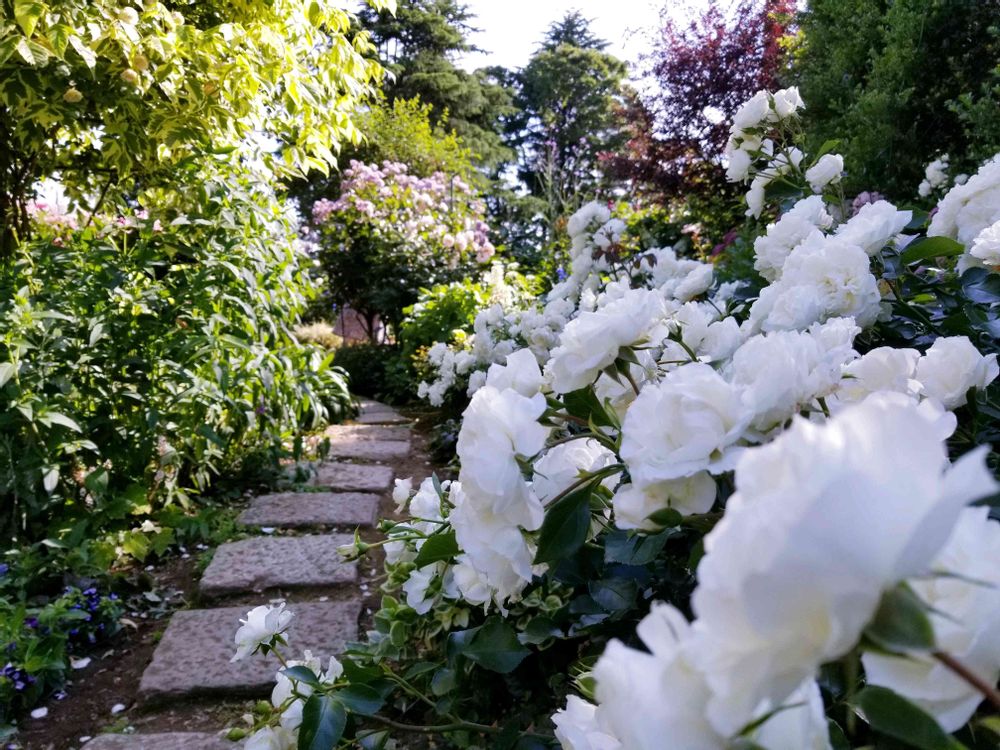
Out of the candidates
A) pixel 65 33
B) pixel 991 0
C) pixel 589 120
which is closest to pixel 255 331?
pixel 65 33

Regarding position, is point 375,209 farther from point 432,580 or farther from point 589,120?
point 589,120

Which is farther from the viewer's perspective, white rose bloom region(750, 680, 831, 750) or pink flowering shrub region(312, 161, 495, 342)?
pink flowering shrub region(312, 161, 495, 342)

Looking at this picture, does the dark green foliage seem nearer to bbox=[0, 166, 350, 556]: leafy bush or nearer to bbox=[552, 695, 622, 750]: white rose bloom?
bbox=[0, 166, 350, 556]: leafy bush

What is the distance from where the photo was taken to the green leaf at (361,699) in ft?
2.73

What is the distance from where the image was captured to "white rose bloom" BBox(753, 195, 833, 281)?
110cm

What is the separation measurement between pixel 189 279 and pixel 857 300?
2341 mm

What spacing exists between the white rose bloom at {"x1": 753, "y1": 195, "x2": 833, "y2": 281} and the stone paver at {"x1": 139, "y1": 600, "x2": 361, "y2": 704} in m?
1.31

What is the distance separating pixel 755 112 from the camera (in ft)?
4.31

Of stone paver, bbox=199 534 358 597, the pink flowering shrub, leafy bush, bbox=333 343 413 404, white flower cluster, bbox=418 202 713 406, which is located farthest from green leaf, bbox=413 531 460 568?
A: the pink flowering shrub

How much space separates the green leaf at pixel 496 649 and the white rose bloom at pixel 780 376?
0.51 metres

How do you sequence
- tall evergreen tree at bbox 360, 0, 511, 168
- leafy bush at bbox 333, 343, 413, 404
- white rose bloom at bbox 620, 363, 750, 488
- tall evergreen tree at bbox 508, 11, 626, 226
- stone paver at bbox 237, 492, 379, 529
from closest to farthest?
1. white rose bloom at bbox 620, 363, 750, 488
2. stone paver at bbox 237, 492, 379, 529
3. leafy bush at bbox 333, 343, 413, 404
4. tall evergreen tree at bbox 360, 0, 511, 168
5. tall evergreen tree at bbox 508, 11, 626, 226

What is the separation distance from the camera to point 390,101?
52.2 ft

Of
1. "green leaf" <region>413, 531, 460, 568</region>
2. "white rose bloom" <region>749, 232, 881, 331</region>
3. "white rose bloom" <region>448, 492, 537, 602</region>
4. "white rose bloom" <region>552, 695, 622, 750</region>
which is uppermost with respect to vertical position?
"white rose bloom" <region>749, 232, 881, 331</region>

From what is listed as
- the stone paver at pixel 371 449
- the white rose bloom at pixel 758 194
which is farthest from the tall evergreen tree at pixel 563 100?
the white rose bloom at pixel 758 194
